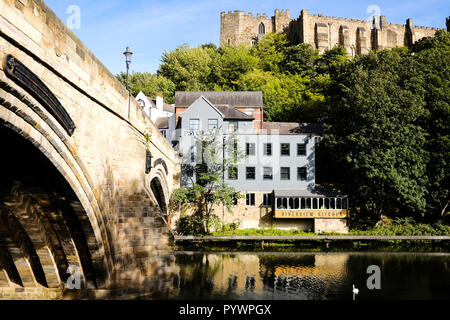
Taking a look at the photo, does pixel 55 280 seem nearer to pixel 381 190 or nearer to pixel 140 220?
pixel 140 220

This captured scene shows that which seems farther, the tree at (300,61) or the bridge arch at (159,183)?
the tree at (300,61)

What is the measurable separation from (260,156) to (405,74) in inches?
581

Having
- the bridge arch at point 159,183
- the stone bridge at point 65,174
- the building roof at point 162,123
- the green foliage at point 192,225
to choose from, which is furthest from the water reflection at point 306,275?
the building roof at point 162,123

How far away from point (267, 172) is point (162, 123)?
13453 mm

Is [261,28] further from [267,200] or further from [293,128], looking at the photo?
[267,200]

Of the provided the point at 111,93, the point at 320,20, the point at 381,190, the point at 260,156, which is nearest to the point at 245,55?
the point at 320,20

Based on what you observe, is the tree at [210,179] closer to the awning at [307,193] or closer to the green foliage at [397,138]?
the awning at [307,193]

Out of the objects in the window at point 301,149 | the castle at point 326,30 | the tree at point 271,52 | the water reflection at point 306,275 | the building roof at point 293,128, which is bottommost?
the water reflection at point 306,275

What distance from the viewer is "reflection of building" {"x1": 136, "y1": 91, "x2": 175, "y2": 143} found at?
128 feet

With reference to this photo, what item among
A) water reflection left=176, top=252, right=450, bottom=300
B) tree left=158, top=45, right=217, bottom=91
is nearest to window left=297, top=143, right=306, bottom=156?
water reflection left=176, top=252, right=450, bottom=300

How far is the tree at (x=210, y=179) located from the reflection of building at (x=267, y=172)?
49 cm

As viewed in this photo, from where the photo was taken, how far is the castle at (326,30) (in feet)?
221

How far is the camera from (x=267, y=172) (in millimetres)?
33906

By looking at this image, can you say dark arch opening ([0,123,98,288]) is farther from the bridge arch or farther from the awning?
the awning
